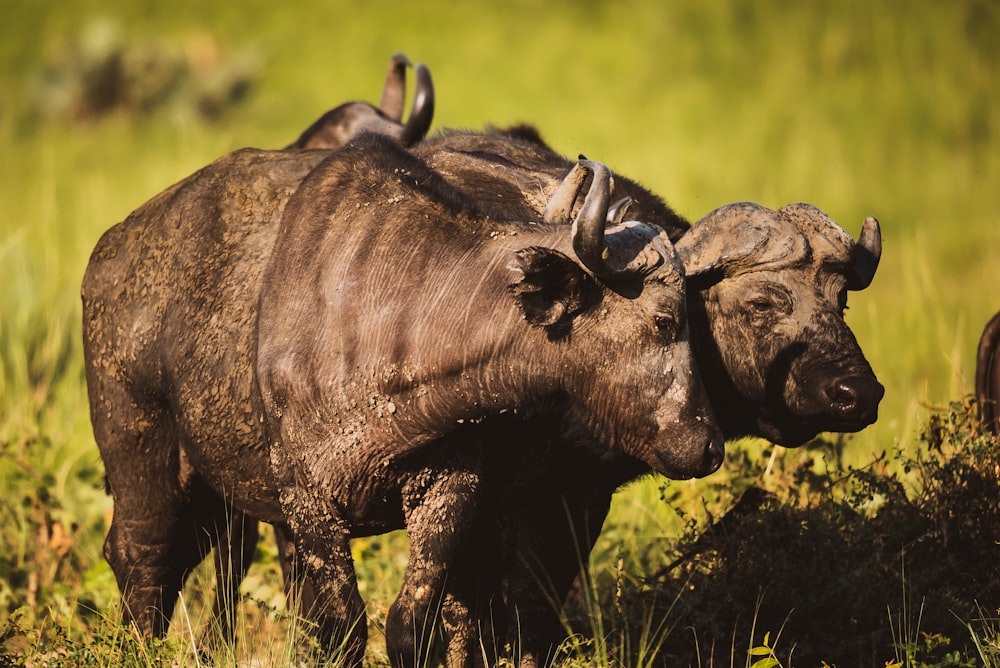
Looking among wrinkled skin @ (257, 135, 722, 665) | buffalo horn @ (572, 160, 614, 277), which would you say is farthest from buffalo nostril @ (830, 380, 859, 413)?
buffalo horn @ (572, 160, 614, 277)

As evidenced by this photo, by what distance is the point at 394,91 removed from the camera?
28.1ft

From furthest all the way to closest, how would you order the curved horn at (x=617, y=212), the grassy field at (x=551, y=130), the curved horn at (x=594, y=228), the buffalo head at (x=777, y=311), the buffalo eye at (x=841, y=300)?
the grassy field at (x=551, y=130)
the buffalo eye at (x=841, y=300)
the buffalo head at (x=777, y=311)
the curved horn at (x=617, y=212)
the curved horn at (x=594, y=228)

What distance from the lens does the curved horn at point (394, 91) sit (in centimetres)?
847

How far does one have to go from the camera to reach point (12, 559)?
736 cm

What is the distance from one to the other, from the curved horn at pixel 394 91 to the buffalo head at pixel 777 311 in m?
3.58

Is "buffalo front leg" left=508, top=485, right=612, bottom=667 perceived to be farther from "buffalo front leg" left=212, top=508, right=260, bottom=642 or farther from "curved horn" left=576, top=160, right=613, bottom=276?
"curved horn" left=576, top=160, right=613, bottom=276

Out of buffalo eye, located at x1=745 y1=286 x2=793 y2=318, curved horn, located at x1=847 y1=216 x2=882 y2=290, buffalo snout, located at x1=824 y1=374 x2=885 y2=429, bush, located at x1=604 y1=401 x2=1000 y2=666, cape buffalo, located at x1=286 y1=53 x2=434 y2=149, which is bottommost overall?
bush, located at x1=604 y1=401 x2=1000 y2=666

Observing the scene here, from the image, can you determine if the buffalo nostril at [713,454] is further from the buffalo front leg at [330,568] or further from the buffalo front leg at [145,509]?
the buffalo front leg at [145,509]

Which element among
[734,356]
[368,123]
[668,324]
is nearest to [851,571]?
[734,356]

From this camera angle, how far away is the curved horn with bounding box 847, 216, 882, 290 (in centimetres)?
531

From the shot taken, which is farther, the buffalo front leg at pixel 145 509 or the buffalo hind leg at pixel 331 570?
the buffalo front leg at pixel 145 509

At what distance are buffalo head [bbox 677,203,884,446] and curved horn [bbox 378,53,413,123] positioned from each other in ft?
11.8

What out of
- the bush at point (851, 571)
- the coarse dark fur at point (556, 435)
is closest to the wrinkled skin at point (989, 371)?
the bush at point (851, 571)

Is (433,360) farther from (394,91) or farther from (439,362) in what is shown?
(394,91)
